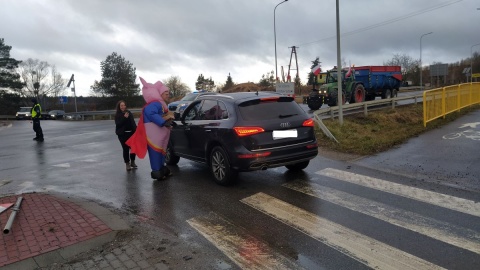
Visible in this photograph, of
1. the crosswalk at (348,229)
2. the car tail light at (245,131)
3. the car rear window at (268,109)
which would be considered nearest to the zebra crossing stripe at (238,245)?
the crosswalk at (348,229)

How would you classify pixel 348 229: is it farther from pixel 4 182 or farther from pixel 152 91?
pixel 4 182

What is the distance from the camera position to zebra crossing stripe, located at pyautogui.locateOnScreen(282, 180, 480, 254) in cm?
420

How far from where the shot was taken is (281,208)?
17.9ft

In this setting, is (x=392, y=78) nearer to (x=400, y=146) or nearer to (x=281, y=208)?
(x=400, y=146)

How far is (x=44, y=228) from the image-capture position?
4730 millimetres

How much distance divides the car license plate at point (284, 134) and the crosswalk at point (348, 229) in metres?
0.88

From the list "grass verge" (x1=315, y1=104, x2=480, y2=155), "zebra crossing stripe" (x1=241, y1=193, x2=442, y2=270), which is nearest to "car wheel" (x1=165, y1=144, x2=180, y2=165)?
"zebra crossing stripe" (x1=241, y1=193, x2=442, y2=270)

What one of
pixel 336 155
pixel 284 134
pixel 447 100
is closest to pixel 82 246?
pixel 284 134

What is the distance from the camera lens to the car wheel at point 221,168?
6527mm

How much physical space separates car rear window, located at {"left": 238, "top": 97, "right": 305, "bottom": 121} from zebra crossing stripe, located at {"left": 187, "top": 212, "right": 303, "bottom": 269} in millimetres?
2030

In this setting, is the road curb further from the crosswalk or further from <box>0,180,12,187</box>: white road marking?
<box>0,180,12,187</box>: white road marking

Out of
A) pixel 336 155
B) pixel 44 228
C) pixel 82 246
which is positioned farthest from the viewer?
pixel 336 155

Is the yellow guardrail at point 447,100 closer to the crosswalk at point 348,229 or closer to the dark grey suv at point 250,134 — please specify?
the dark grey suv at point 250,134

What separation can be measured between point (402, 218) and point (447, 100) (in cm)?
1226
